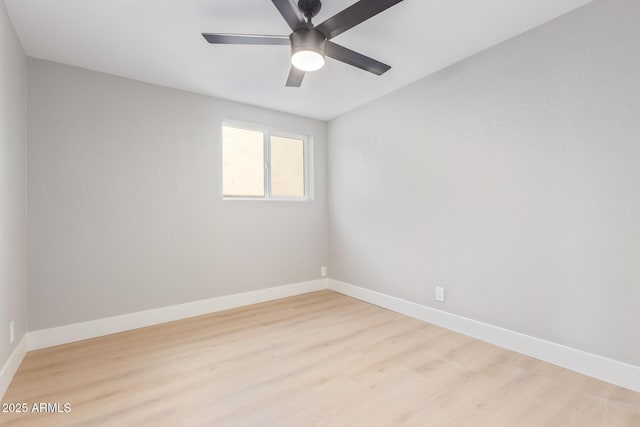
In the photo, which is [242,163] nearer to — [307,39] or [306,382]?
[307,39]

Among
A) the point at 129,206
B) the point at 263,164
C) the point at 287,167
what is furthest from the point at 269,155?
the point at 129,206

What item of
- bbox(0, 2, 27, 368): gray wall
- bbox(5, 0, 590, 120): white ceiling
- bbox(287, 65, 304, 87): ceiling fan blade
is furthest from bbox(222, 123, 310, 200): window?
bbox(0, 2, 27, 368): gray wall

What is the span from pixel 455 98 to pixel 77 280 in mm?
3642

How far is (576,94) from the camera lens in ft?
6.32

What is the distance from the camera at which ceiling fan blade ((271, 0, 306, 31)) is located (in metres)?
1.49

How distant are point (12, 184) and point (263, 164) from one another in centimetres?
222

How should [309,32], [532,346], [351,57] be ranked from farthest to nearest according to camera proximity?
[532,346]
[351,57]
[309,32]

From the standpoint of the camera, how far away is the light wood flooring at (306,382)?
1.52 meters

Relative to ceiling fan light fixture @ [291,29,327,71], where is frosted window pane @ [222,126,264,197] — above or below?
below

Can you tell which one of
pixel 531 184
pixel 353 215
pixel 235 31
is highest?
pixel 235 31

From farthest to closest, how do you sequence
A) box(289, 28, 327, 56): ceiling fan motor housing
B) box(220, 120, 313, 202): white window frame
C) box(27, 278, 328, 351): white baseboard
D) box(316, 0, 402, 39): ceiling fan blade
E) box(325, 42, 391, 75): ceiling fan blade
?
box(220, 120, 313, 202): white window frame
box(27, 278, 328, 351): white baseboard
box(325, 42, 391, 75): ceiling fan blade
box(289, 28, 327, 56): ceiling fan motor housing
box(316, 0, 402, 39): ceiling fan blade

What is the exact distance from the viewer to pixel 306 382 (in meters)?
1.84

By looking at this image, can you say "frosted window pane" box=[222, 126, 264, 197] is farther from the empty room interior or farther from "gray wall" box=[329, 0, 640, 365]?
"gray wall" box=[329, 0, 640, 365]

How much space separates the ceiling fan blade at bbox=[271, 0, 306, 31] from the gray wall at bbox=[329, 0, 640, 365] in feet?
5.27
